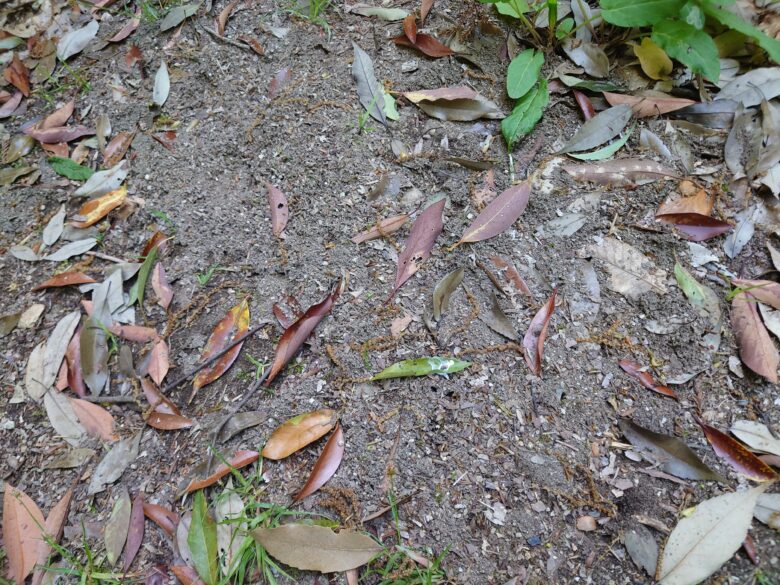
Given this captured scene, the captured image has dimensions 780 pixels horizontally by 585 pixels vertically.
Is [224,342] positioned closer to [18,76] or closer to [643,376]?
[643,376]

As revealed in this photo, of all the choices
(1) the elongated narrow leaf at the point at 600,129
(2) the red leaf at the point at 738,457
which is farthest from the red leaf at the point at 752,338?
(1) the elongated narrow leaf at the point at 600,129

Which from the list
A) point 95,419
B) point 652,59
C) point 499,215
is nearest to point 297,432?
point 95,419

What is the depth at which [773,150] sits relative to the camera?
1.53 m

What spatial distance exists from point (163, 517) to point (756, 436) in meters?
1.44

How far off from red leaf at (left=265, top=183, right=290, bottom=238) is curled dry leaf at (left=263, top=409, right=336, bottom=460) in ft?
1.89

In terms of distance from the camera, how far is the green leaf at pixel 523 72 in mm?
1641

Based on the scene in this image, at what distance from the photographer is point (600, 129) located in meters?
1.63

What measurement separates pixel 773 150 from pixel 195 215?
5.69 feet

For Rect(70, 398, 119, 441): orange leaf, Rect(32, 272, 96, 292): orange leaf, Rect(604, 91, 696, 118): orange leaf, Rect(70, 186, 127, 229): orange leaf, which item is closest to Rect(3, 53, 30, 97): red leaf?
Rect(70, 186, 127, 229): orange leaf

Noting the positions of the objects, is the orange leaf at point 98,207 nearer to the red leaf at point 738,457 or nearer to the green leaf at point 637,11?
the green leaf at point 637,11

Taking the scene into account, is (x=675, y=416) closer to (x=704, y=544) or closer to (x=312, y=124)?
(x=704, y=544)

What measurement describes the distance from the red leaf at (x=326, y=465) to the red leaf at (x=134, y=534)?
1.28 feet

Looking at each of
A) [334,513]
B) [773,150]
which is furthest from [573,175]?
[334,513]

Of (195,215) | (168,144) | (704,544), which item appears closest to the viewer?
(704,544)
